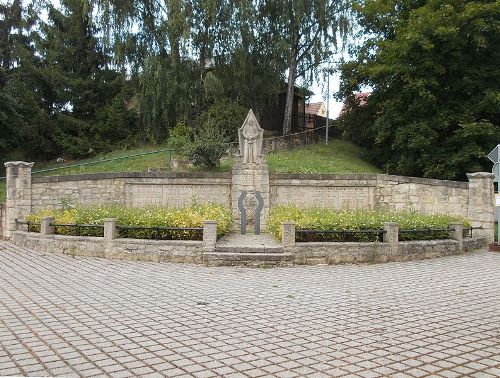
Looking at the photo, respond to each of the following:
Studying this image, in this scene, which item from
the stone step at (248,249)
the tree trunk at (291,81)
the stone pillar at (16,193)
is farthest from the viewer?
the tree trunk at (291,81)

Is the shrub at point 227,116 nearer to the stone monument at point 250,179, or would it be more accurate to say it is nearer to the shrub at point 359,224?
the stone monument at point 250,179

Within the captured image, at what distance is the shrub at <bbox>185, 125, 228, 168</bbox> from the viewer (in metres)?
18.9

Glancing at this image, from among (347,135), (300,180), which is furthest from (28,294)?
(347,135)

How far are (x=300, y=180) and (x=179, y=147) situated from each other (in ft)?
19.3

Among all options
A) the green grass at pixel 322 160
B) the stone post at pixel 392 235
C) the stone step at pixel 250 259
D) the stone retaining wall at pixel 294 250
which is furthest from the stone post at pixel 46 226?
the stone post at pixel 392 235

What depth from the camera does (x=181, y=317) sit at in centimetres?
635

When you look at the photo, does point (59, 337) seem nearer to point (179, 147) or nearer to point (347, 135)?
point (179, 147)

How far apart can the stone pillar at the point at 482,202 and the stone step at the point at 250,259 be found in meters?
8.67

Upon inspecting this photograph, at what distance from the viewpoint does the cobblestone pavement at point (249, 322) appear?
179 inches

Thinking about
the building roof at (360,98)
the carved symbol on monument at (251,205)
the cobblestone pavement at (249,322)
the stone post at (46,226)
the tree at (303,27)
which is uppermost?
the tree at (303,27)

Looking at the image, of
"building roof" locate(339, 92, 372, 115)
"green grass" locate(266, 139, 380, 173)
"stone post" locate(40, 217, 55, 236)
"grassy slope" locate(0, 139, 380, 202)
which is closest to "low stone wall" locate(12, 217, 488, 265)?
"stone post" locate(40, 217, 55, 236)

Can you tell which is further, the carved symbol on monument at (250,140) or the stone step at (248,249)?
the carved symbol on monument at (250,140)

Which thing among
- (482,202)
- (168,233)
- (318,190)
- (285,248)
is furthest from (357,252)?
(482,202)

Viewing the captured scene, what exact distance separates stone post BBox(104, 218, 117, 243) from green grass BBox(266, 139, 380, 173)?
9.14 meters
